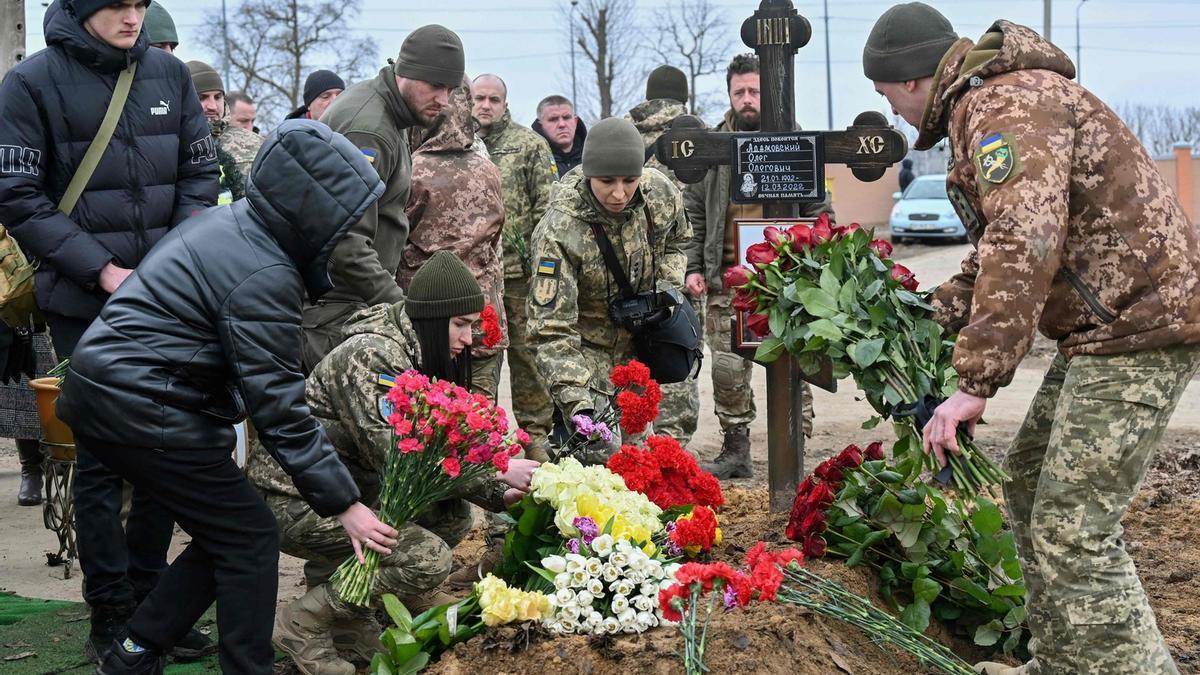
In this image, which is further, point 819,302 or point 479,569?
point 479,569

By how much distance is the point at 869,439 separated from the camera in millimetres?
9172

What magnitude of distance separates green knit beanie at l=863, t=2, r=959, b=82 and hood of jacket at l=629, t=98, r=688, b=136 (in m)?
5.05

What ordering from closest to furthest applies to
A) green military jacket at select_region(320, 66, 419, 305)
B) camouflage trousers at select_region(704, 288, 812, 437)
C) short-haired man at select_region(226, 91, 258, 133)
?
green military jacket at select_region(320, 66, 419, 305) → camouflage trousers at select_region(704, 288, 812, 437) → short-haired man at select_region(226, 91, 258, 133)

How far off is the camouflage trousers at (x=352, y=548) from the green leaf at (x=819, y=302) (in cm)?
150

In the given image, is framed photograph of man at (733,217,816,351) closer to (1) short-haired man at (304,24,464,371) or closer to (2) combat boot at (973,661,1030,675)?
(1) short-haired man at (304,24,464,371)

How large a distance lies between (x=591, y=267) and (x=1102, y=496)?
2.68 m

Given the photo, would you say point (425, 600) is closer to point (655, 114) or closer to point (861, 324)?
point (861, 324)

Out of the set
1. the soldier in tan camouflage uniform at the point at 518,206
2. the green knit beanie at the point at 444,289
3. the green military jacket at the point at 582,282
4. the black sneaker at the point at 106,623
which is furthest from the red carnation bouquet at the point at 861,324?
the soldier in tan camouflage uniform at the point at 518,206

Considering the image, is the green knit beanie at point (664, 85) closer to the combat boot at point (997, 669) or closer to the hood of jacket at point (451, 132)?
the hood of jacket at point (451, 132)

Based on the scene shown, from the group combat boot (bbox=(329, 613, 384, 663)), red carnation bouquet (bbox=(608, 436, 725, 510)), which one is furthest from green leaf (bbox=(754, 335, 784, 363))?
combat boot (bbox=(329, 613, 384, 663))

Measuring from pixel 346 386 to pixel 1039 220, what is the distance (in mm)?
2290

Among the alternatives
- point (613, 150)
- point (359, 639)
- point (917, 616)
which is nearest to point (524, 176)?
point (613, 150)

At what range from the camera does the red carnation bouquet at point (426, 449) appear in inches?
160

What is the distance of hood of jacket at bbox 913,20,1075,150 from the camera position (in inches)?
149
